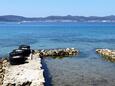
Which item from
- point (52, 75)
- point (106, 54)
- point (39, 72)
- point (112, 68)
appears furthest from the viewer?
point (106, 54)

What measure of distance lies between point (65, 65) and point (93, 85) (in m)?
13.0

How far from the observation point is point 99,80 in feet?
114

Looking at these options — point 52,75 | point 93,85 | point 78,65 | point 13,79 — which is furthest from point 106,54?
point 13,79

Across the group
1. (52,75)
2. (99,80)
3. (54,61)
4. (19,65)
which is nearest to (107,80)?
(99,80)

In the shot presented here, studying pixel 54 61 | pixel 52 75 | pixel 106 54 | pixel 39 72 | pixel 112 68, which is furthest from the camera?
pixel 106 54

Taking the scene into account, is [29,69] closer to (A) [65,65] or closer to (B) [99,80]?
(B) [99,80]

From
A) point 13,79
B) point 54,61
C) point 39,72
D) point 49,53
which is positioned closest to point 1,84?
point 13,79

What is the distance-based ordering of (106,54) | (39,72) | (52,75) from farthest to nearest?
1. (106,54)
2. (52,75)
3. (39,72)

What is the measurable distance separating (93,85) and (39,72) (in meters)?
4.86

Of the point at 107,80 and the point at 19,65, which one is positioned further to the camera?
the point at 19,65

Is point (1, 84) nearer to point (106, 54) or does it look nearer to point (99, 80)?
point (99, 80)

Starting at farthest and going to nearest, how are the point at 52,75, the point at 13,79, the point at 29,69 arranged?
1. the point at 52,75
2. the point at 29,69
3. the point at 13,79

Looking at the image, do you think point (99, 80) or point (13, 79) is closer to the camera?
point (13, 79)

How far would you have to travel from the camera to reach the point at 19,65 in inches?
1492
